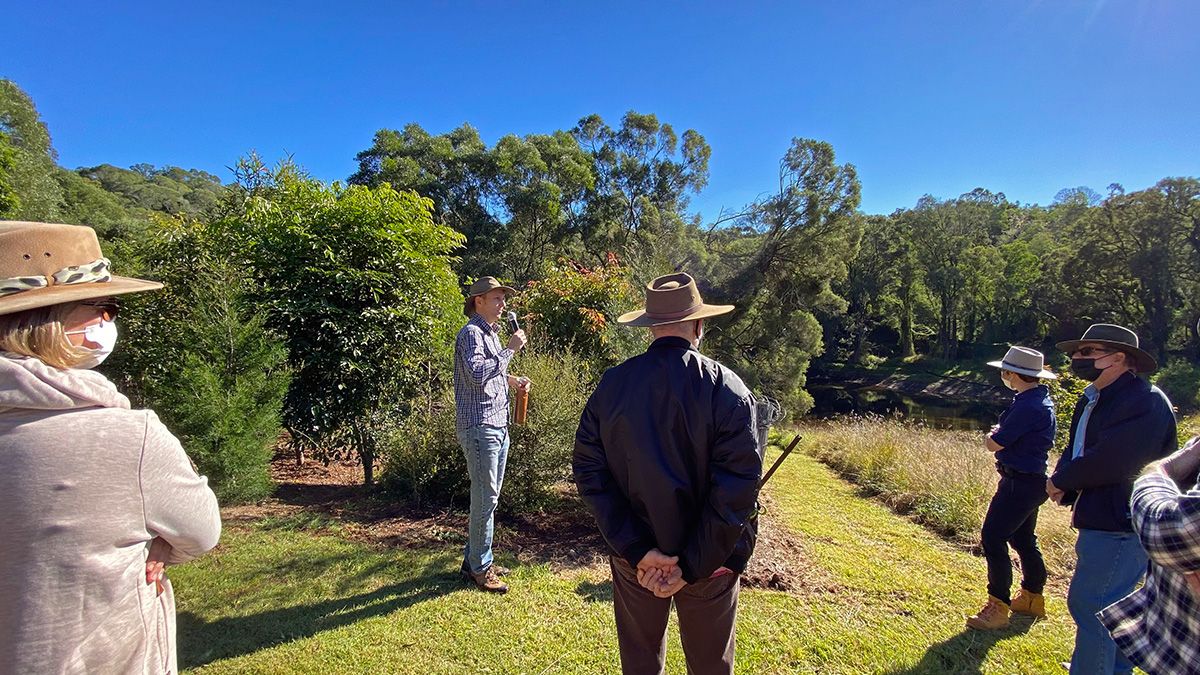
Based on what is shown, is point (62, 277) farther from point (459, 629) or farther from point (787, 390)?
point (787, 390)

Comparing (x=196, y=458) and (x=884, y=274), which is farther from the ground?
(x=884, y=274)

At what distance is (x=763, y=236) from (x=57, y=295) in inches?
1002

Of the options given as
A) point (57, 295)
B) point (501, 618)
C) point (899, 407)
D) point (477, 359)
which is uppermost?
point (57, 295)

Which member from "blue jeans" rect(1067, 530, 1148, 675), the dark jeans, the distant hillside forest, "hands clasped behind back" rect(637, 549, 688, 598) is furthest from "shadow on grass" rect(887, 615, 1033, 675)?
the distant hillside forest

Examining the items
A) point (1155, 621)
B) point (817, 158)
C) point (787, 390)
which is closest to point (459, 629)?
point (1155, 621)

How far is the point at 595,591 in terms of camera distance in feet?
12.9

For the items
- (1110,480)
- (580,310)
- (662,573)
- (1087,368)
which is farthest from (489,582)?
(580,310)

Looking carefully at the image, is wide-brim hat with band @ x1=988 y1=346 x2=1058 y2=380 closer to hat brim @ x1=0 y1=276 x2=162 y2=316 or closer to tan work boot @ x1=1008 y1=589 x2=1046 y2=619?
tan work boot @ x1=1008 y1=589 x2=1046 y2=619

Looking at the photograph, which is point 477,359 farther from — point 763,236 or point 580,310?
point 763,236

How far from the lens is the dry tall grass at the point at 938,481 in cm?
554

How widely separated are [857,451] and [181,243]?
10.6 metres

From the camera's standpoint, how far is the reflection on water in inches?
935

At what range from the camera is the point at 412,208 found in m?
6.60

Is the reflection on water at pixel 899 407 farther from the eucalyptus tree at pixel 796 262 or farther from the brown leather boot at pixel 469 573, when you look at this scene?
the brown leather boot at pixel 469 573
